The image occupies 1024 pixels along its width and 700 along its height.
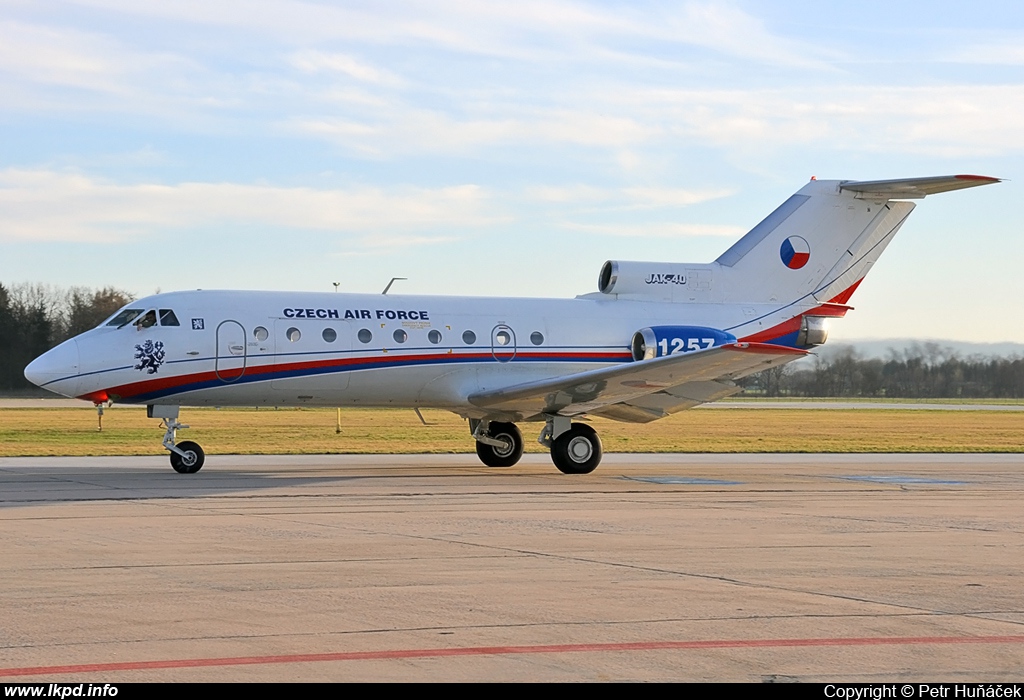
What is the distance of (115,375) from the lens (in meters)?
22.8

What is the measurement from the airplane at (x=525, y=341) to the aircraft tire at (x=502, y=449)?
0.04 m

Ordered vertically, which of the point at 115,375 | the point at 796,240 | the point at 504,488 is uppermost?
the point at 796,240

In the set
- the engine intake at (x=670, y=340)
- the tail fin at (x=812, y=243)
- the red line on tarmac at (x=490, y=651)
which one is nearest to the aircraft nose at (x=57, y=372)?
the engine intake at (x=670, y=340)

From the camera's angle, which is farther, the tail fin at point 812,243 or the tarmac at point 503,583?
the tail fin at point 812,243

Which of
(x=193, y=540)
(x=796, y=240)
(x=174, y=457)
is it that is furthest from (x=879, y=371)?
A: (x=193, y=540)

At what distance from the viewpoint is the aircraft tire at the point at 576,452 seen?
2434cm

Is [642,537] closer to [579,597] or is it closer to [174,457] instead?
[579,597]

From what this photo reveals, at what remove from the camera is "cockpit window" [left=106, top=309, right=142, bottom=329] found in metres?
23.4

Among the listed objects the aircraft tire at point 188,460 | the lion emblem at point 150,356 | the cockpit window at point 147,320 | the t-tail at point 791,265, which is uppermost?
the t-tail at point 791,265

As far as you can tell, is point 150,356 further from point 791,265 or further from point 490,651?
point 490,651

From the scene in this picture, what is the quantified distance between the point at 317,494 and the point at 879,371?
97456mm

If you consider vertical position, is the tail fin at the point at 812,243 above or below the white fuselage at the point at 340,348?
above

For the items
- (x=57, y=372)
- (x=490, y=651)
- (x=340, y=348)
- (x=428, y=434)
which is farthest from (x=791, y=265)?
(x=490, y=651)

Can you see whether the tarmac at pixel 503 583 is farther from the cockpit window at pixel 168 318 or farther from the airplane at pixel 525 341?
the cockpit window at pixel 168 318
